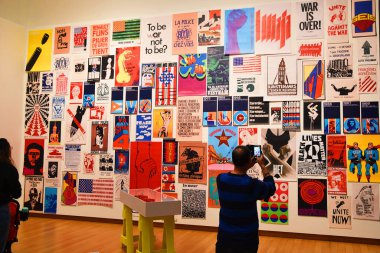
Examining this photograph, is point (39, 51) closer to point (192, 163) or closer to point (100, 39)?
point (100, 39)

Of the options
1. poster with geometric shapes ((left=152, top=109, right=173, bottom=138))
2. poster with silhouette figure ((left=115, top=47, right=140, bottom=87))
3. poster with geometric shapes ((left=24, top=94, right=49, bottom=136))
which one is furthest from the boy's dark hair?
poster with geometric shapes ((left=24, top=94, right=49, bottom=136))

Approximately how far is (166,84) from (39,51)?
2663 mm

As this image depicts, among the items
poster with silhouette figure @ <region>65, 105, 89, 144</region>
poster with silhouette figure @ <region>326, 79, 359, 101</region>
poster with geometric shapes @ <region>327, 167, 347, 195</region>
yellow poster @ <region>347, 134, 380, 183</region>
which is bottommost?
poster with geometric shapes @ <region>327, 167, 347, 195</region>

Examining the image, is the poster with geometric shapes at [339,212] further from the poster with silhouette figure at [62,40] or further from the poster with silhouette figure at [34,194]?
the poster with silhouette figure at [62,40]

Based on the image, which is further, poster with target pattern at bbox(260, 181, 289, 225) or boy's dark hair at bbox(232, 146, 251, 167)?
poster with target pattern at bbox(260, 181, 289, 225)

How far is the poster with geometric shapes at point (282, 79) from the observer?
531cm

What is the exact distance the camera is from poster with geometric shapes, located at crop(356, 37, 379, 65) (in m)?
5.02

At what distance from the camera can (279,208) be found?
A: 522 cm

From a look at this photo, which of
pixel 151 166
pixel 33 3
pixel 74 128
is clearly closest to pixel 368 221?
pixel 151 166

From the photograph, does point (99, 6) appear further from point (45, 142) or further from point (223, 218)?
point (223, 218)

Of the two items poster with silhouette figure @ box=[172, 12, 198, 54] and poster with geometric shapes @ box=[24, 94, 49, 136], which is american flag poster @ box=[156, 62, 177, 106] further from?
poster with geometric shapes @ box=[24, 94, 49, 136]

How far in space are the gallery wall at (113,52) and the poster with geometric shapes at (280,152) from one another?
101 millimetres

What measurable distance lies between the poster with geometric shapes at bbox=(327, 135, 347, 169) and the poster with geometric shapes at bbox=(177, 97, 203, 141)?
1913 millimetres

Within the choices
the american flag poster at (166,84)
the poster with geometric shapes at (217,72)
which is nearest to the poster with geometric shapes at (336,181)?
the poster with geometric shapes at (217,72)
